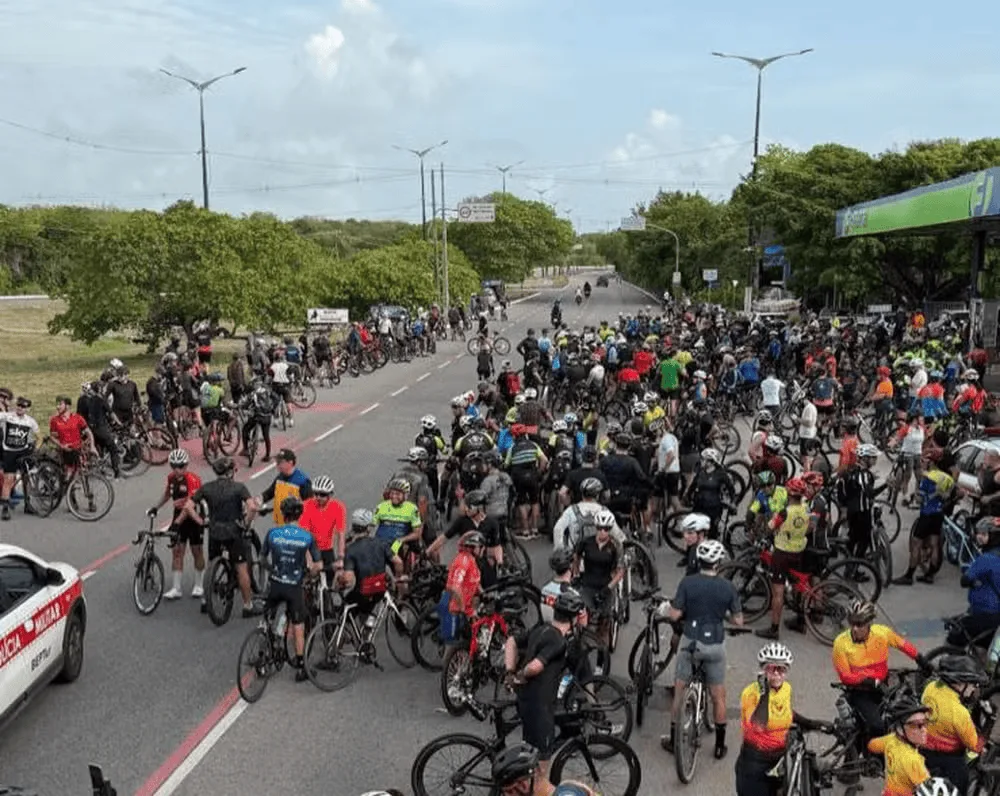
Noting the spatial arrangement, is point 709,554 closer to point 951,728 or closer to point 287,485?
point 951,728

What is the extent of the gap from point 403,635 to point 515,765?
4105 mm

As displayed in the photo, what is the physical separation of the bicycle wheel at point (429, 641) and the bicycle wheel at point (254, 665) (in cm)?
133

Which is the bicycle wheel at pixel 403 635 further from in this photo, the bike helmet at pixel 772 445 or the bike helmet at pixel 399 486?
the bike helmet at pixel 772 445

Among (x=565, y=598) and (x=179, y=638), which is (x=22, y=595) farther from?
(x=565, y=598)

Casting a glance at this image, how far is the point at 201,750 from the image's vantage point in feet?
25.8

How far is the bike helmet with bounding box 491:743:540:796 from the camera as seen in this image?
224 inches

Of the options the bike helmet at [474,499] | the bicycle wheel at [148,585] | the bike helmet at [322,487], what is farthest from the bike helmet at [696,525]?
the bicycle wheel at [148,585]

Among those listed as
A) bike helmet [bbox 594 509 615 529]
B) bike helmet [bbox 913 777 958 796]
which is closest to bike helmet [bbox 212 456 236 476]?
bike helmet [bbox 594 509 615 529]

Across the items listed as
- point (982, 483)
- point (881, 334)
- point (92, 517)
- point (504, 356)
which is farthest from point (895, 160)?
point (92, 517)

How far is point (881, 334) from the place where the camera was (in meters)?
28.9

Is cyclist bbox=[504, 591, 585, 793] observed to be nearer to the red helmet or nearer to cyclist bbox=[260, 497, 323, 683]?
cyclist bbox=[260, 497, 323, 683]

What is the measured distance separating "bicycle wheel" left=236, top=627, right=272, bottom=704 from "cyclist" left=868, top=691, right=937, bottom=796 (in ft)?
16.8

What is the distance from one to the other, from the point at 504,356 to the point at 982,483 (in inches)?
1125

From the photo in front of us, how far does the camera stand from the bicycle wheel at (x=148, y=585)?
35.5 ft
